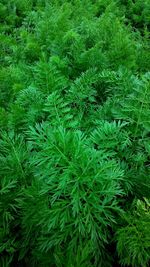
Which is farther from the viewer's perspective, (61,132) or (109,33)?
(109,33)

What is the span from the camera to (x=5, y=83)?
263cm

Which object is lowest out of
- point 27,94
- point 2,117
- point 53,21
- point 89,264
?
point 89,264

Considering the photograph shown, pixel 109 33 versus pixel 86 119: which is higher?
pixel 109 33

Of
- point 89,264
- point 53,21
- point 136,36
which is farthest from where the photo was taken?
point 136,36

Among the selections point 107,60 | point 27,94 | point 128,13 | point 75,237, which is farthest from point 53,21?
point 75,237

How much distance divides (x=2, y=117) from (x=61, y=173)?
33.0 inches

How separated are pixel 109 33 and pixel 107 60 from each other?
1.64ft

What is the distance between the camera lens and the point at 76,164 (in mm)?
1550

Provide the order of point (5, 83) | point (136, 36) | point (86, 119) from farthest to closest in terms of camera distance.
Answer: point (136, 36) → point (5, 83) → point (86, 119)

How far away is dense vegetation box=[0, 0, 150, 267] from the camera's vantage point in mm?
1541

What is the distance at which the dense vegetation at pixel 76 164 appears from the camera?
5.06ft

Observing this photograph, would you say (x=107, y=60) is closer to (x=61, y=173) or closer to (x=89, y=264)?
(x=61, y=173)

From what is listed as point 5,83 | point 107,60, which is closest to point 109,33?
point 107,60

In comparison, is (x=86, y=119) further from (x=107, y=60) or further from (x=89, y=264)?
(x=89, y=264)
